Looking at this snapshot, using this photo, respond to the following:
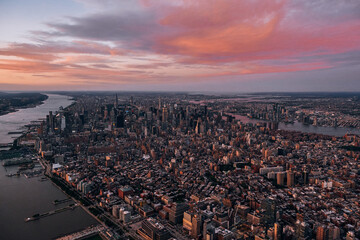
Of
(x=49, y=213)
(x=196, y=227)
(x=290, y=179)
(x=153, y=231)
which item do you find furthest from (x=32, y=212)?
(x=290, y=179)

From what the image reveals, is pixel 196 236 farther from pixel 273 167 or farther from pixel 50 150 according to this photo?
pixel 50 150

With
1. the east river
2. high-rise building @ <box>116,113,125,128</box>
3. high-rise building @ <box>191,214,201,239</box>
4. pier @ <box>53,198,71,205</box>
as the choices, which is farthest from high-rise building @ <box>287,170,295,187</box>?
high-rise building @ <box>116,113,125,128</box>

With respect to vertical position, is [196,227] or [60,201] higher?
[196,227]

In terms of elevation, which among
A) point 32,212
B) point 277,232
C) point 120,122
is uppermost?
point 120,122

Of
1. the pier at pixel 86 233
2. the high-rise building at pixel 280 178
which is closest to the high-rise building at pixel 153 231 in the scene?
the pier at pixel 86 233

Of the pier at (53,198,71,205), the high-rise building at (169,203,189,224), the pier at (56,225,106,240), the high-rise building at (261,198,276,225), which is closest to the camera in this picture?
the pier at (56,225,106,240)

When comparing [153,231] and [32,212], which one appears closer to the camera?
[153,231]

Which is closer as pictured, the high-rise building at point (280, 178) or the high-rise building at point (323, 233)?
the high-rise building at point (323, 233)

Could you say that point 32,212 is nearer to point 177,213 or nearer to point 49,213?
point 49,213

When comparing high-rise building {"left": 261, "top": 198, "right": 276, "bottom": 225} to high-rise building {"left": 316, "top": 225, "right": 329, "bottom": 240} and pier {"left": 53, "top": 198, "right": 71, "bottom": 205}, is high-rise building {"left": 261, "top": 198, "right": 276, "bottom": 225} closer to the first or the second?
high-rise building {"left": 316, "top": 225, "right": 329, "bottom": 240}

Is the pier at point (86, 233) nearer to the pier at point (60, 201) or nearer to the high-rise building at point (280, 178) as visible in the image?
the pier at point (60, 201)

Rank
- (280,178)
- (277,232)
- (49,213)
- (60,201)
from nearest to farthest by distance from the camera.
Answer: (277,232) < (49,213) < (60,201) < (280,178)
